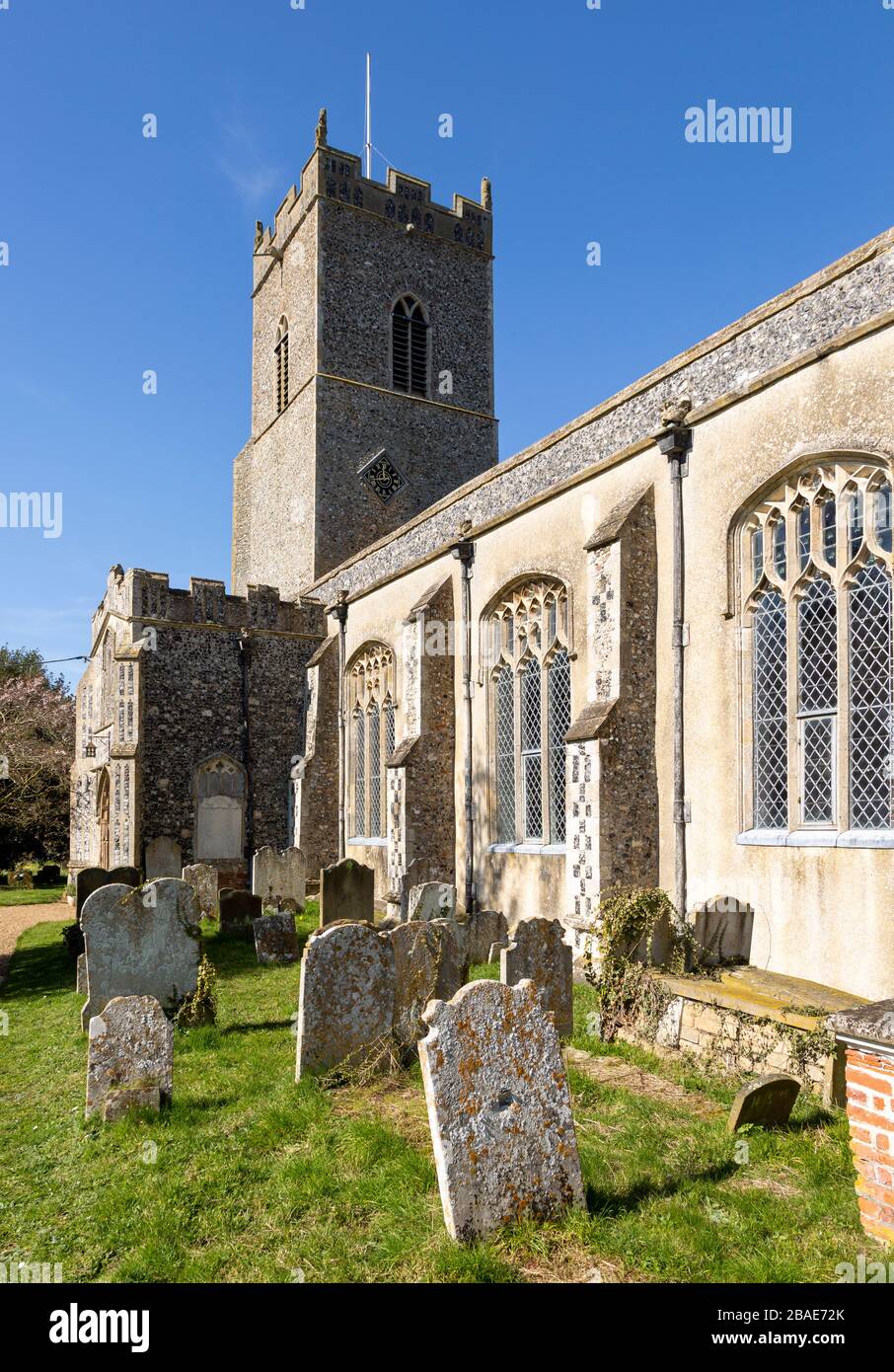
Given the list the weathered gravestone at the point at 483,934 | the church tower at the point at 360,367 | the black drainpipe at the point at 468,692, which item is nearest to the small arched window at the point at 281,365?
the church tower at the point at 360,367

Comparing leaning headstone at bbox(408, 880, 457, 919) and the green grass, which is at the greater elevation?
leaning headstone at bbox(408, 880, 457, 919)

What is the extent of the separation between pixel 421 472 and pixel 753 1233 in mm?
22619

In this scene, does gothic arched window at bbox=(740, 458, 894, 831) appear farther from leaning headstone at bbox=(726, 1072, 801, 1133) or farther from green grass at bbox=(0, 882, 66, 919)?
green grass at bbox=(0, 882, 66, 919)

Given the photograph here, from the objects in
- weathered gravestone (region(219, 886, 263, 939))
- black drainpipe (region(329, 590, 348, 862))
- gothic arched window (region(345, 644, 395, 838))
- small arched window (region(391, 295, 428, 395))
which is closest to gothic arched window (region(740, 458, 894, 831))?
weathered gravestone (region(219, 886, 263, 939))

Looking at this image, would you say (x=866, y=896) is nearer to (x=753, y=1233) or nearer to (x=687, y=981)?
(x=687, y=981)

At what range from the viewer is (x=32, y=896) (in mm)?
20109

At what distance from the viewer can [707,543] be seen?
8.67m

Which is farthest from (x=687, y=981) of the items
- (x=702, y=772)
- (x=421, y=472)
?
(x=421, y=472)

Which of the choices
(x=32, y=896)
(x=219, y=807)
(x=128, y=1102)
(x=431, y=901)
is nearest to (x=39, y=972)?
(x=431, y=901)

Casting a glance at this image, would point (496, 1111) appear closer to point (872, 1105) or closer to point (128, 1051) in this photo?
point (872, 1105)

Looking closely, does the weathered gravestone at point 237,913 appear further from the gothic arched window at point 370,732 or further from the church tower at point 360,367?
the church tower at point 360,367

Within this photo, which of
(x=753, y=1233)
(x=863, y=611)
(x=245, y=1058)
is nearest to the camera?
(x=753, y=1233)

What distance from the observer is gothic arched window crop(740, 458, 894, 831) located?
7016 millimetres

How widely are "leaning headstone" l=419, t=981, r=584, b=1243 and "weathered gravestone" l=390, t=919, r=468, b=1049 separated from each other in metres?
2.68
